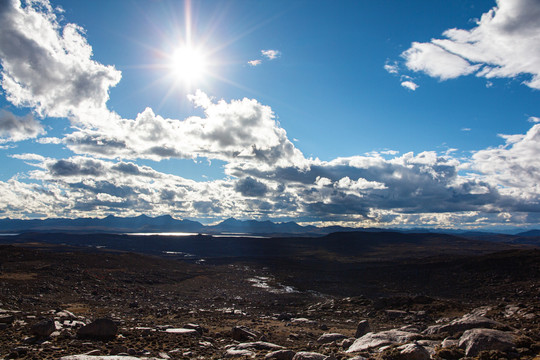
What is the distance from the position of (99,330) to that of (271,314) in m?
22.1

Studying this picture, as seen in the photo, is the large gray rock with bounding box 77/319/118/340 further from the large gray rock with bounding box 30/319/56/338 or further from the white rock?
the white rock

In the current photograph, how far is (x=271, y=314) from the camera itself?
111 ft

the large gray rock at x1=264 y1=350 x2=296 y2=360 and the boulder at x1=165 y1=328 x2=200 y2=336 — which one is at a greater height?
the large gray rock at x1=264 y1=350 x2=296 y2=360

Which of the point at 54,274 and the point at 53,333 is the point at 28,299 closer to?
the point at 53,333

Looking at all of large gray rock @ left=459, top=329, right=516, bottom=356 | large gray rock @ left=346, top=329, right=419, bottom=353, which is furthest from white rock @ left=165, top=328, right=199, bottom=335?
large gray rock @ left=459, top=329, right=516, bottom=356

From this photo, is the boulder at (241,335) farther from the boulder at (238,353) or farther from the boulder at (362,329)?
the boulder at (362,329)

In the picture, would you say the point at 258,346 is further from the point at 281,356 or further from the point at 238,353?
the point at 281,356

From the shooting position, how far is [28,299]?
84.1 ft

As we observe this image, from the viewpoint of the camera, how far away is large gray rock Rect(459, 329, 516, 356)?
10.6 m

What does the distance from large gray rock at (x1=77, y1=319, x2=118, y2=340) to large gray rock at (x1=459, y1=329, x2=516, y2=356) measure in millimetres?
15157

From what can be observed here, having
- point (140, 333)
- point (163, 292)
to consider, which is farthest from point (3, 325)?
point (163, 292)

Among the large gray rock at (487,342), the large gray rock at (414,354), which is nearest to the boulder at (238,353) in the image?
the large gray rock at (414,354)

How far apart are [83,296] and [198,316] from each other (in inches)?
617

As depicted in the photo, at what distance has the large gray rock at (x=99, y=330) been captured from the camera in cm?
1439
